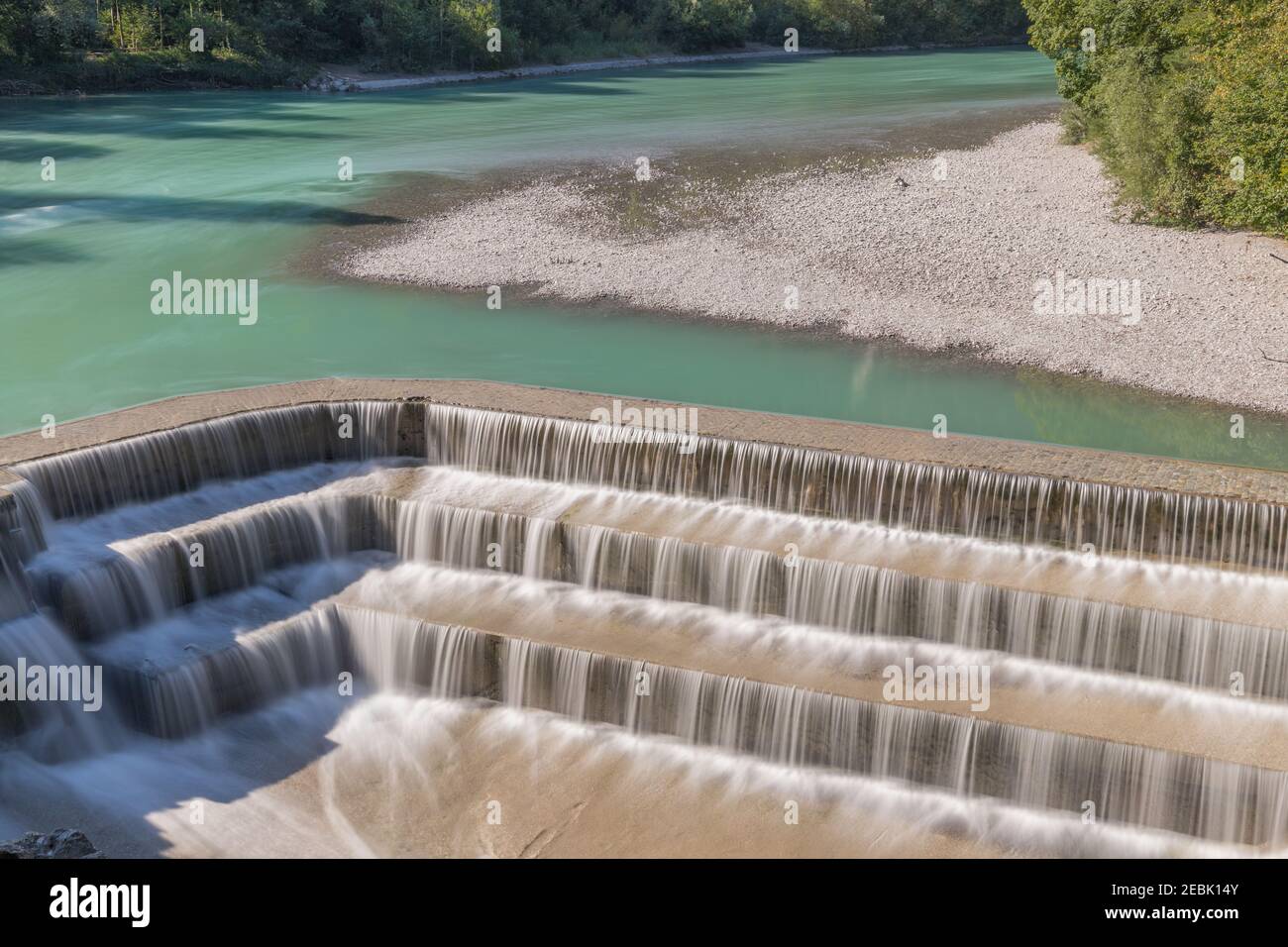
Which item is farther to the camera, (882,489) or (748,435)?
(748,435)

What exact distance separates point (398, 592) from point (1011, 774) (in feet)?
22.5

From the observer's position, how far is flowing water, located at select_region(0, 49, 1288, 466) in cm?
1991

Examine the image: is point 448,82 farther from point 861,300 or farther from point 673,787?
point 673,787

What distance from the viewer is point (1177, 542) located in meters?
14.7

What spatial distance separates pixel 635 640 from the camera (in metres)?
14.5

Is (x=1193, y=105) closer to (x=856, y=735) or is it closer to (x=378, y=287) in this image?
(x=378, y=287)

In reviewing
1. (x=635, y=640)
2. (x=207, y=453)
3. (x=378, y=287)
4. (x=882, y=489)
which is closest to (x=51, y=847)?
(x=635, y=640)
